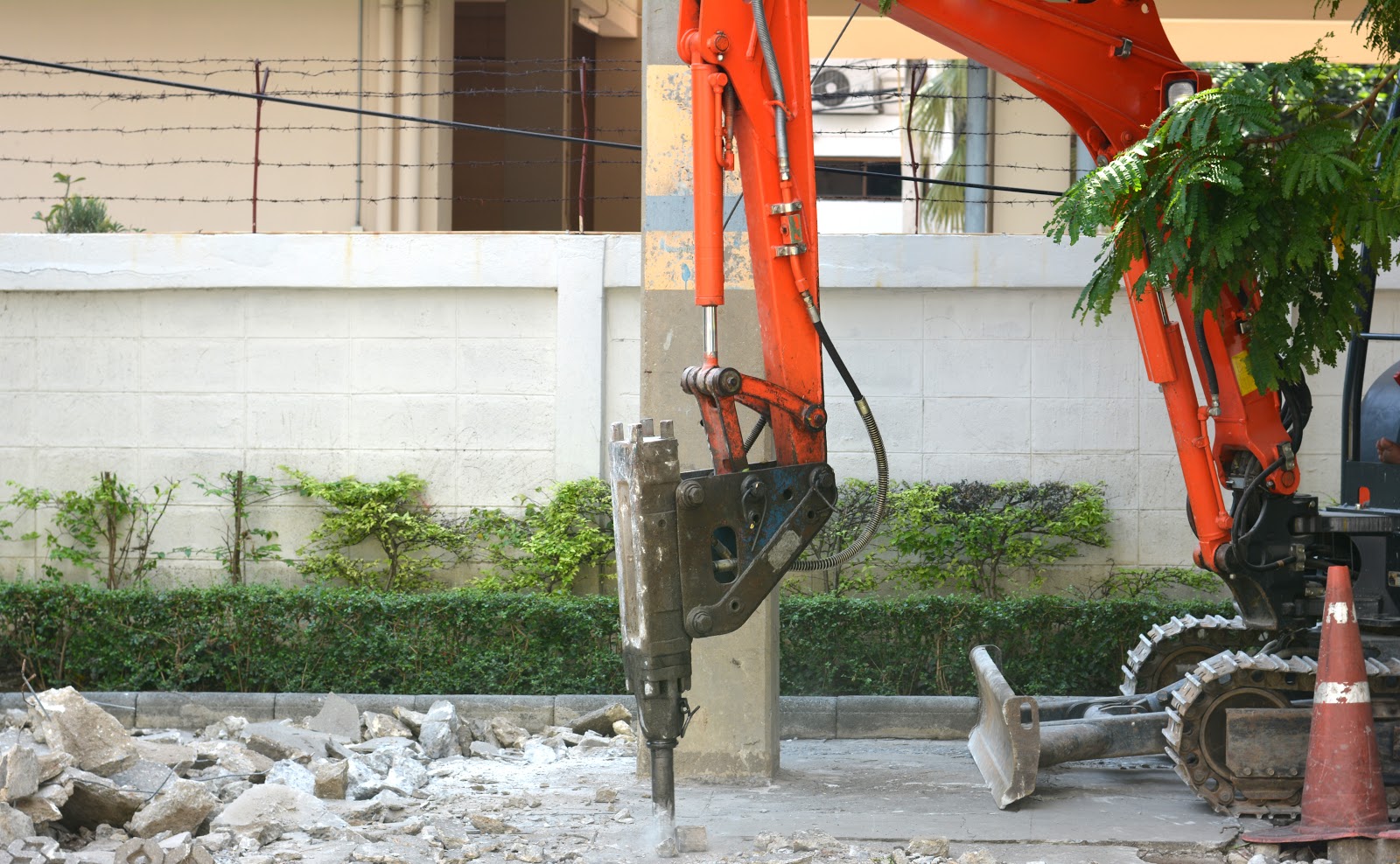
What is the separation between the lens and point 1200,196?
17.3 ft

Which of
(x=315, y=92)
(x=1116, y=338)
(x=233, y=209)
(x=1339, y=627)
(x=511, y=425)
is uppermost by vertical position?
(x=315, y=92)

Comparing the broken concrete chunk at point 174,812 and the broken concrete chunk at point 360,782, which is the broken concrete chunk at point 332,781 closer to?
the broken concrete chunk at point 360,782

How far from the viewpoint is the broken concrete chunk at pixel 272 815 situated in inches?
242

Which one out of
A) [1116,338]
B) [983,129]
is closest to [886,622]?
[1116,338]

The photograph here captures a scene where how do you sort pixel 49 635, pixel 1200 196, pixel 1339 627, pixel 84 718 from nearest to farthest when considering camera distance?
pixel 1200 196 → pixel 1339 627 → pixel 84 718 → pixel 49 635

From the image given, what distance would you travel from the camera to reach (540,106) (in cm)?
1784

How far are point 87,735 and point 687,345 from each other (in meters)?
3.34

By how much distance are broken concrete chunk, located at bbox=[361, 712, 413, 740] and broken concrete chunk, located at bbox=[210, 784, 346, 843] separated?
150 centimetres

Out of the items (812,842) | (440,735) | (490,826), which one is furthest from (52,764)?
(812,842)

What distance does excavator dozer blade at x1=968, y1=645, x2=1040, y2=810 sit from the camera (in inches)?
256

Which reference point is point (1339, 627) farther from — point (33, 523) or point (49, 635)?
point (33, 523)

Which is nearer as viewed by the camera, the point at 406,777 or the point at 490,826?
the point at 490,826

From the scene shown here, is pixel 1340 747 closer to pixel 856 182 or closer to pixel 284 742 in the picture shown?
pixel 284 742

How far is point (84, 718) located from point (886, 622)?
4.57 meters
